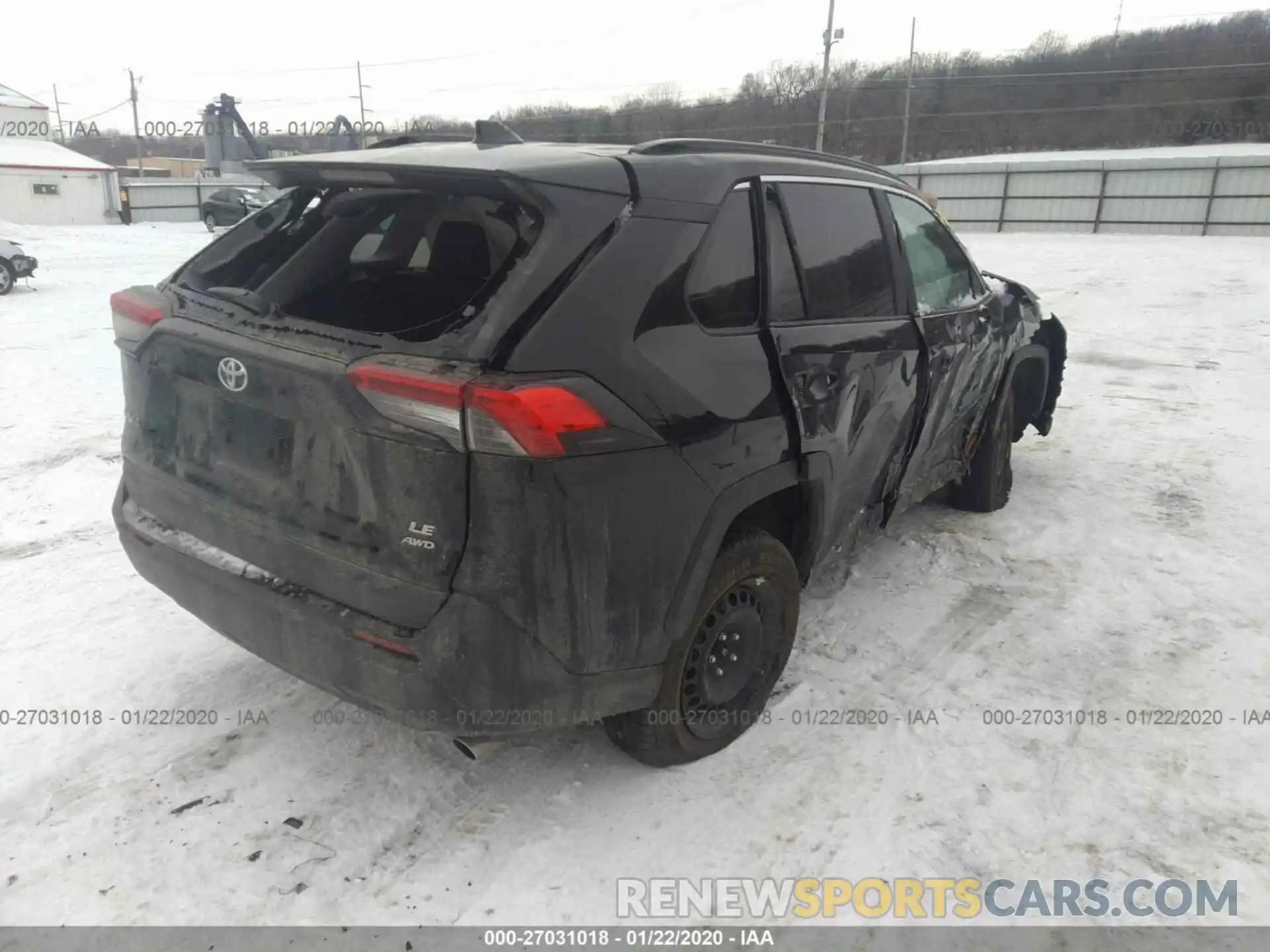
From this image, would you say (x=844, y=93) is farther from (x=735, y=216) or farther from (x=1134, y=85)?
(x=735, y=216)

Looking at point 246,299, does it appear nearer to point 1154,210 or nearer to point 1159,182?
point 1154,210

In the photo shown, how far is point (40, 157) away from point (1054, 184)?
4189 centimetres

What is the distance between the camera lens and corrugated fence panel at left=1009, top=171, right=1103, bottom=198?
94.2 ft

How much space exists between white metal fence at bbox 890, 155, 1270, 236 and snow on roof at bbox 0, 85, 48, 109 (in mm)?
49953

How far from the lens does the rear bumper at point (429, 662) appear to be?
2.10 metres

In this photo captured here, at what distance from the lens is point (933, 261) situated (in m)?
3.91

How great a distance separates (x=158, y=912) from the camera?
217 centimetres

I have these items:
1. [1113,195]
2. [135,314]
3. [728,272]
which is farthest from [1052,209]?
[135,314]

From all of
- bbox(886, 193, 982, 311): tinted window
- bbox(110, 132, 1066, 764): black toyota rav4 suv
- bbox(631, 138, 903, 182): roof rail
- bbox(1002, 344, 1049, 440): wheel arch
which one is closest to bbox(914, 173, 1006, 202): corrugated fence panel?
bbox(1002, 344, 1049, 440): wheel arch

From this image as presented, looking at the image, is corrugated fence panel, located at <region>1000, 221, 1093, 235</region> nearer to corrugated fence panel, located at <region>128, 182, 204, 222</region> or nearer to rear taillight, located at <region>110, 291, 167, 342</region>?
rear taillight, located at <region>110, 291, 167, 342</region>

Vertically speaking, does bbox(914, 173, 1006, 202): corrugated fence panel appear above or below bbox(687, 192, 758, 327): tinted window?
above

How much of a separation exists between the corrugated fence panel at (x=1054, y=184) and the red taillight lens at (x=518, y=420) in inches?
1274

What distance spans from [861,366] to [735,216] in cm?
78

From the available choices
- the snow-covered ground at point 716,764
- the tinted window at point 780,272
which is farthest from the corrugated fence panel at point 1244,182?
the tinted window at point 780,272
